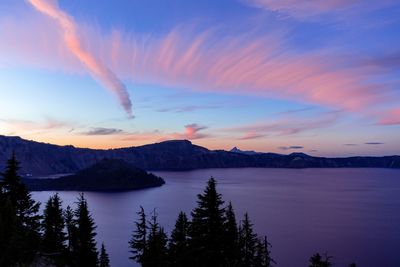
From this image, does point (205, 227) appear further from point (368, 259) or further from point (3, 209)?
point (368, 259)

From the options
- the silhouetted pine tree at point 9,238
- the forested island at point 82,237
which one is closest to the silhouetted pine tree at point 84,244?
the forested island at point 82,237

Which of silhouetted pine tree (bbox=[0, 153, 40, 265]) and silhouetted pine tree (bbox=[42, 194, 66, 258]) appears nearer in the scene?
silhouetted pine tree (bbox=[0, 153, 40, 265])

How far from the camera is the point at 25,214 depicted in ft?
115

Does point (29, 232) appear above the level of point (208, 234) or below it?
below

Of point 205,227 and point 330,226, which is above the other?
point 205,227

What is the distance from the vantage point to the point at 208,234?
76.7 feet

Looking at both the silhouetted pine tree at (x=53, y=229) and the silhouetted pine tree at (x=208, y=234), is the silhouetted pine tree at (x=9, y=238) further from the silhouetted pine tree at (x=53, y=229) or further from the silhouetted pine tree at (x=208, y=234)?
the silhouetted pine tree at (x=53, y=229)

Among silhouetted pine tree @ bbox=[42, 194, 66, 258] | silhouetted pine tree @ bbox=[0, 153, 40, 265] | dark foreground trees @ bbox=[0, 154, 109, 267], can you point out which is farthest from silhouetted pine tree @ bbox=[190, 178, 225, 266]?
silhouetted pine tree @ bbox=[42, 194, 66, 258]

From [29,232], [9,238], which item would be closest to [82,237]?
[29,232]

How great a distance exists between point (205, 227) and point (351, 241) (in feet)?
365

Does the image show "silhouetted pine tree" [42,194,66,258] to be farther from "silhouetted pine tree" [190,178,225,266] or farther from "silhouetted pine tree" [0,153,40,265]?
"silhouetted pine tree" [190,178,225,266]

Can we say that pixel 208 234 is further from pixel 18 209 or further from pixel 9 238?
pixel 18 209

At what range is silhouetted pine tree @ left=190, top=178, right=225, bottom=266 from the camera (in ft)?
76.6

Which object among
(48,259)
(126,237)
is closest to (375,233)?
(126,237)
